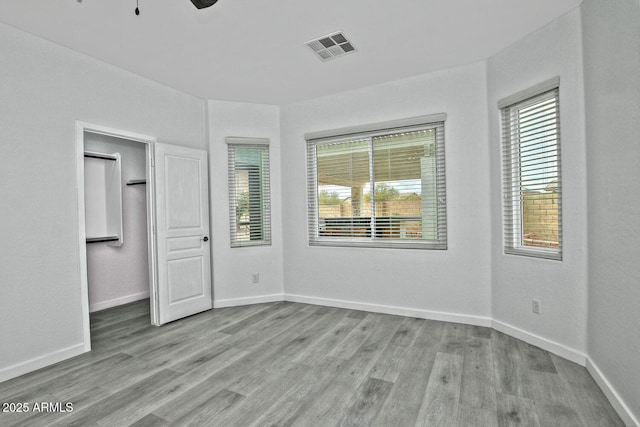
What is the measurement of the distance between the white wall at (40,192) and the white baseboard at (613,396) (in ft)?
13.2

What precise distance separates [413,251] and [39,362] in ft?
11.8

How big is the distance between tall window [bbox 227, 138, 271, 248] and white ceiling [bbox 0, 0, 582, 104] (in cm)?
94

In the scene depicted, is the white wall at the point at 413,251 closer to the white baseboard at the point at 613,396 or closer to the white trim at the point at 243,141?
the white trim at the point at 243,141

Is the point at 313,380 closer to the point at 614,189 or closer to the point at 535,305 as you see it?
the point at 535,305

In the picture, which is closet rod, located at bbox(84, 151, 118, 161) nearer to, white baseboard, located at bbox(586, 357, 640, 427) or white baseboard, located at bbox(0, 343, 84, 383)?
white baseboard, located at bbox(0, 343, 84, 383)

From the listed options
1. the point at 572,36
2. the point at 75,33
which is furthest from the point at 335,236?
the point at 75,33

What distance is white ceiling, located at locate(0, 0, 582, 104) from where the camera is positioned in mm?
2385

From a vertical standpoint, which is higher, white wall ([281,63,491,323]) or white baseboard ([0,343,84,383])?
white wall ([281,63,491,323])

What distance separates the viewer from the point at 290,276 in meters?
4.48

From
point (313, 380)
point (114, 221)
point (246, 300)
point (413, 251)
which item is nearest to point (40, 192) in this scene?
point (114, 221)

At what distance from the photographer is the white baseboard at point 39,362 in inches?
97.9

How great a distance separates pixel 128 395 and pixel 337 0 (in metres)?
3.10

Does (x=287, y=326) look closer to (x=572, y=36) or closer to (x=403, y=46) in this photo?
(x=403, y=46)

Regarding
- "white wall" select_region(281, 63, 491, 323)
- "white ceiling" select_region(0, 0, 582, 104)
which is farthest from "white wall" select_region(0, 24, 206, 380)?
"white wall" select_region(281, 63, 491, 323)
